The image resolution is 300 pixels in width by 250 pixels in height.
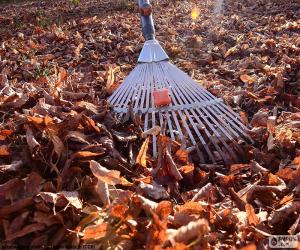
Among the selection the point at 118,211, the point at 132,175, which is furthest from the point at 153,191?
the point at 118,211

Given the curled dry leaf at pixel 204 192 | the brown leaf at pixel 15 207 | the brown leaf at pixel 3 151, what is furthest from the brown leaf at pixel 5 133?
the curled dry leaf at pixel 204 192

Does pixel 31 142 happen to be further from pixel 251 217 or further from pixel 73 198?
pixel 251 217

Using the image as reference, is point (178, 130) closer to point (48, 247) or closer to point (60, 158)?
point (60, 158)

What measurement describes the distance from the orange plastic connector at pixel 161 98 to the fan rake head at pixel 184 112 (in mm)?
18

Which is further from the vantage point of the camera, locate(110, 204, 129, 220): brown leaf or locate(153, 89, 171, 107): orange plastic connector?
locate(153, 89, 171, 107): orange plastic connector

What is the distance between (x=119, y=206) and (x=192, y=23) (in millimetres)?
4698

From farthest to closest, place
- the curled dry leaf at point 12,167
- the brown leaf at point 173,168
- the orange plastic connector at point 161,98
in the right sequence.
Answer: the orange plastic connector at point 161,98 → the brown leaf at point 173,168 → the curled dry leaf at point 12,167

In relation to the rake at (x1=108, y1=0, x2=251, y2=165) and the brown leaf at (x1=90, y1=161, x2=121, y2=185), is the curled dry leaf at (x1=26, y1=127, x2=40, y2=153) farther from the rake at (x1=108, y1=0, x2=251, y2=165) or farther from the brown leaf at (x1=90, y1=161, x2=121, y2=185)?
the rake at (x1=108, y1=0, x2=251, y2=165)

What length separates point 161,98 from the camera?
2.11 metres

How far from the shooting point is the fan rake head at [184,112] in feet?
6.61

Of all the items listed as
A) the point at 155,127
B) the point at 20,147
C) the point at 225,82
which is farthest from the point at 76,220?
the point at 225,82

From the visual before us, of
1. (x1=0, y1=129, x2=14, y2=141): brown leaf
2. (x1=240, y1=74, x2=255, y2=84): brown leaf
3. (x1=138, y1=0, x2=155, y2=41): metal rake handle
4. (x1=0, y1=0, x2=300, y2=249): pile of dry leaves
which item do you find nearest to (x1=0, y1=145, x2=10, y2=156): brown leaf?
(x1=0, y1=0, x2=300, y2=249): pile of dry leaves

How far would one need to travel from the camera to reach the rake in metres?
2.02

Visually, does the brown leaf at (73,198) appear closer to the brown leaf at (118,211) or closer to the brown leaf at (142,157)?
the brown leaf at (118,211)
